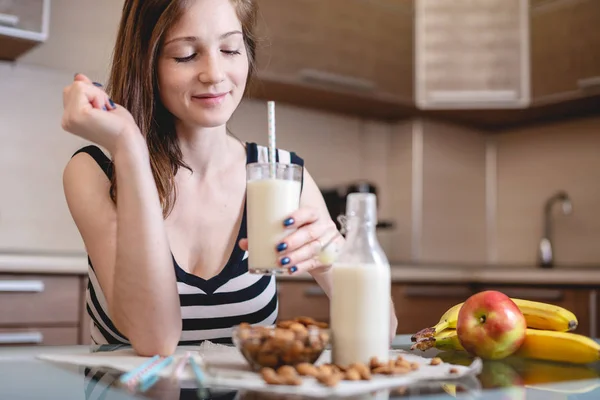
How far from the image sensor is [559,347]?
1.05m

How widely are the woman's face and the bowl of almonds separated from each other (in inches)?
24.3

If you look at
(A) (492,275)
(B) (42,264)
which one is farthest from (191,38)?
(A) (492,275)

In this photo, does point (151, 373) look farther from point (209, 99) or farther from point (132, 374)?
point (209, 99)

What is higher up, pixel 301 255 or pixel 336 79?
pixel 336 79

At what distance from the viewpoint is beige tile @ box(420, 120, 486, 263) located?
3.82 m

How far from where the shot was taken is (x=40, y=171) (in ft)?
9.14

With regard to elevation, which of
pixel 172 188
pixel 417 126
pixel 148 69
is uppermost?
pixel 417 126

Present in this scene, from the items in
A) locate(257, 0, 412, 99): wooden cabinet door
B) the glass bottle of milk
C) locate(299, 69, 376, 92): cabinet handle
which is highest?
locate(257, 0, 412, 99): wooden cabinet door

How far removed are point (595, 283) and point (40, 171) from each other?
2289 millimetres

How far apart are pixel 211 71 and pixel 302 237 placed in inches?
17.0

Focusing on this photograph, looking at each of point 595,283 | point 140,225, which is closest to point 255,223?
point 140,225

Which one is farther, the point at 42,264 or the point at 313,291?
the point at 313,291

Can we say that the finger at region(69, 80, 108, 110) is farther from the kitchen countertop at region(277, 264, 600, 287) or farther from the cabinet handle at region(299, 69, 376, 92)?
the cabinet handle at region(299, 69, 376, 92)

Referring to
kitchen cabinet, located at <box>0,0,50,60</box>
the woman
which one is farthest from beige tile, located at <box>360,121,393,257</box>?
the woman
